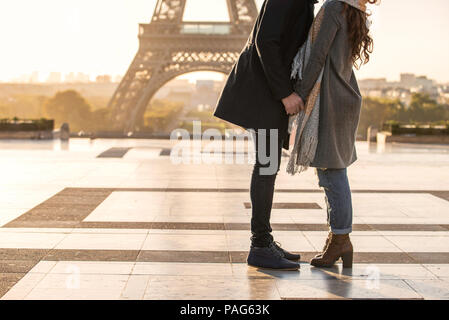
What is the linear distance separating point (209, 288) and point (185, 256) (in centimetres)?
75

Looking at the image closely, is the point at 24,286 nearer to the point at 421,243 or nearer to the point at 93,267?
the point at 93,267

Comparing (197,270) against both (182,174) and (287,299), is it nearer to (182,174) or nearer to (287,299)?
(287,299)

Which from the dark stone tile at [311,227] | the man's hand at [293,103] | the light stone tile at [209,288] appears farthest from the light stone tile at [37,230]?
the man's hand at [293,103]

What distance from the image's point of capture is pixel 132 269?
391cm

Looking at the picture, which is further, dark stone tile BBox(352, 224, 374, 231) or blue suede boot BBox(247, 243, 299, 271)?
dark stone tile BBox(352, 224, 374, 231)

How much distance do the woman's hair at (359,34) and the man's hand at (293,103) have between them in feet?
1.34

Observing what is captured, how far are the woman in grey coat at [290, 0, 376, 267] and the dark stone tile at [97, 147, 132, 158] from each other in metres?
8.06

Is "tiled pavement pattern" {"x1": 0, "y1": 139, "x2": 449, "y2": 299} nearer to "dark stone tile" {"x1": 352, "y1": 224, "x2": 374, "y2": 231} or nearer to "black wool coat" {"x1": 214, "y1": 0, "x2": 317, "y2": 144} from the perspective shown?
"dark stone tile" {"x1": 352, "y1": 224, "x2": 374, "y2": 231}

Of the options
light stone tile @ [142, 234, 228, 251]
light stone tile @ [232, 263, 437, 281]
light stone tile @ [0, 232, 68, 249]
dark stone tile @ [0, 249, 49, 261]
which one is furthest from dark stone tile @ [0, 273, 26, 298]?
light stone tile @ [232, 263, 437, 281]

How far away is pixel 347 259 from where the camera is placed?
158 inches

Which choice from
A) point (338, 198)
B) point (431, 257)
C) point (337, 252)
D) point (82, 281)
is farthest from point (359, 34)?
point (82, 281)

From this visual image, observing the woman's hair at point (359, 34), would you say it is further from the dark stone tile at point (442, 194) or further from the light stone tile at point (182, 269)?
the dark stone tile at point (442, 194)

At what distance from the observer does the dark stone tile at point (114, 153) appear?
1174 cm

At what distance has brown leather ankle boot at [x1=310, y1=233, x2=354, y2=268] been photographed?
13.1ft
